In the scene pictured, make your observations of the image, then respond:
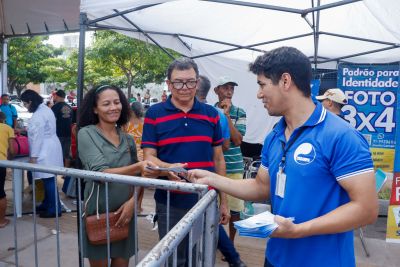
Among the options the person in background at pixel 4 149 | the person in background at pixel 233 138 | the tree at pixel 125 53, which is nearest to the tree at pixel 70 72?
the tree at pixel 125 53

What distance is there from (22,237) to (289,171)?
14.9 feet


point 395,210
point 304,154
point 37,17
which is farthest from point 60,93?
point 304,154

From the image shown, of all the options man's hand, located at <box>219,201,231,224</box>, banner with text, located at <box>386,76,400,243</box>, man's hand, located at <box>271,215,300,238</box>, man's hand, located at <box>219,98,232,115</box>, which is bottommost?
banner with text, located at <box>386,76,400,243</box>

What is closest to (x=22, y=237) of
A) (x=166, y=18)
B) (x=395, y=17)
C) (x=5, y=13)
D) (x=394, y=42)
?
(x=166, y=18)

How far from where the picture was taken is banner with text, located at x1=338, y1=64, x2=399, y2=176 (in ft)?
19.6

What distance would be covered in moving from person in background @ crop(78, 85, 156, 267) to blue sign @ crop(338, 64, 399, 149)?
429cm

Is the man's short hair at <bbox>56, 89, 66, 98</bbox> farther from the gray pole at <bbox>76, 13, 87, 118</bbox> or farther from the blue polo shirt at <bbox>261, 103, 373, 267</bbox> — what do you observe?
the blue polo shirt at <bbox>261, 103, 373, 267</bbox>

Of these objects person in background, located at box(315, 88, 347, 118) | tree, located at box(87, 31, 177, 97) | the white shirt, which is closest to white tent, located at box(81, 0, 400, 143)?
person in background, located at box(315, 88, 347, 118)

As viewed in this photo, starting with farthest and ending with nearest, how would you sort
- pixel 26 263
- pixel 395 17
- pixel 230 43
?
pixel 230 43 < pixel 395 17 < pixel 26 263

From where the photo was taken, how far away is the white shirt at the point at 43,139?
A: 565 cm

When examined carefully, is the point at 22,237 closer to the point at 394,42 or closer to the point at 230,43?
the point at 230,43

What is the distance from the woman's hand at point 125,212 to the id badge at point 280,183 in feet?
3.95

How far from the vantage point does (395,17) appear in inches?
197

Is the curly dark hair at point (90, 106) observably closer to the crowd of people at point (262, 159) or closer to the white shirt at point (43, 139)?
the crowd of people at point (262, 159)
